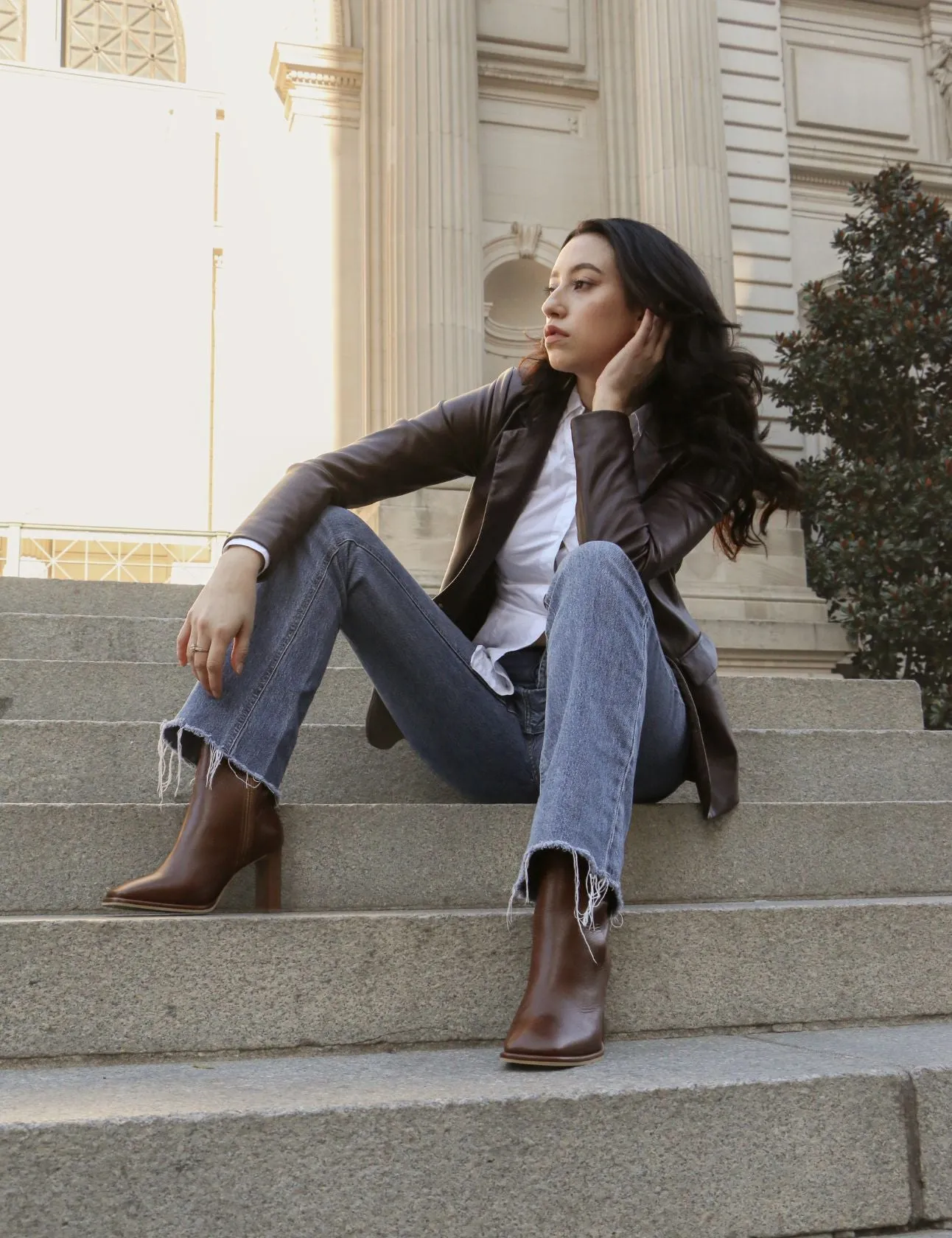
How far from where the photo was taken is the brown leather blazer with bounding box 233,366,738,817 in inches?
88.5

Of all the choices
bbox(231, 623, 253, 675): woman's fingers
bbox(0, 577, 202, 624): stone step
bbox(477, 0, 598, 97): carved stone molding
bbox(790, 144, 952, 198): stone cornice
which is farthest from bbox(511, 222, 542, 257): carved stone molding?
bbox(231, 623, 253, 675): woman's fingers

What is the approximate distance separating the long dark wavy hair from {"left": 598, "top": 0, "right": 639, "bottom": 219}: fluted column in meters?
6.52

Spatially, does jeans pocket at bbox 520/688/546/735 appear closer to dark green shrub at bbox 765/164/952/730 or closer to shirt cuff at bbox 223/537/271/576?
shirt cuff at bbox 223/537/271/576

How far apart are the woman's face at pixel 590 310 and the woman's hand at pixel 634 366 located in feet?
0.10

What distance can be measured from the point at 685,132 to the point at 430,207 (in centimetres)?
184

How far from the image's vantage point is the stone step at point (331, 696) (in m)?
3.19

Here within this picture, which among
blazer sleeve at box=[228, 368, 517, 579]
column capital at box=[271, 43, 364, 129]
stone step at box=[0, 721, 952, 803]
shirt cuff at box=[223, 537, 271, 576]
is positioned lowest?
stone step at box=[0, 721, 952, 803]

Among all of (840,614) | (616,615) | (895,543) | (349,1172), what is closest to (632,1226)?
(349,1172)

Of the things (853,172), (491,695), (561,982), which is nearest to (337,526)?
(491,695)

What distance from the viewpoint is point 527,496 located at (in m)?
2.57

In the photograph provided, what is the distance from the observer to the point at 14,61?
376 inches

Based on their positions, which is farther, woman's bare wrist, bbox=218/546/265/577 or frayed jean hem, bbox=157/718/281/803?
woman's bare wrist, bbox=218/546/265/577

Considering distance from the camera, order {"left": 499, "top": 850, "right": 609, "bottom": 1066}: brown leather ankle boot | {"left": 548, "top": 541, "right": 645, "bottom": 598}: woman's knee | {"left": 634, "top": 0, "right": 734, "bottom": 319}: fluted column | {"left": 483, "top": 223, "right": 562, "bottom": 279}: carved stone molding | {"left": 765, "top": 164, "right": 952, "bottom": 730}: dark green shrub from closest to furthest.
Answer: {"left": 499, "top": 850, "right": 609, "bottom": 1066}: brown leather ankle boot < {"left": 548, "top": 541, "right": 645, "bottom": 598}: woman's knee < {"left": 765, "top": 164, "right": 952, "bottom": 730}: dark green shrub < {"left": 634, "top": 0, "right": 734, "bottom": 319}: fluted column < {"left": 483, "top": 223, "right": 562, "bottom": 279}: carved stone molding

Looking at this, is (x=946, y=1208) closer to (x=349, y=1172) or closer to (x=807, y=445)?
(x=349, y=1172)
